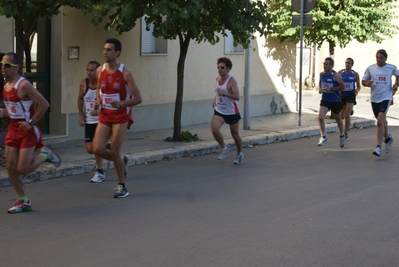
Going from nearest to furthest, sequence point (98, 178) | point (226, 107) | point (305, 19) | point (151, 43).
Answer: point (98, 178)
point (226, 107)
point (151, 43)
point (305, 19)

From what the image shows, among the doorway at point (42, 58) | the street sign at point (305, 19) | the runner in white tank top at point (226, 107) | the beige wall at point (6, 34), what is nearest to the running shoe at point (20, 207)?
the runner in white tank top at point (226, 107)

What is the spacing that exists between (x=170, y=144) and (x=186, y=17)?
265 cm

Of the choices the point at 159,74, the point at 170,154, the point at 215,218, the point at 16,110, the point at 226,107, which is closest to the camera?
the point at 215,218

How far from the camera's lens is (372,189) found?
1009cm

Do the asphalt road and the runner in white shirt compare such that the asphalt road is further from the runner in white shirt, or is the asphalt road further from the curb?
the runner in white shirt

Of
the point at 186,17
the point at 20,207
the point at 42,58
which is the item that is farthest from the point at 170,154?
the point at 20,207

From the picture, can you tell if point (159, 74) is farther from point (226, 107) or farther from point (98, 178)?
point (98, 178)

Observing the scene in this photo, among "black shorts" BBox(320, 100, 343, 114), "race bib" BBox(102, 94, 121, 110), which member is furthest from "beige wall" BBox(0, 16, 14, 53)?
"black shorts" BBox(320, 100, 343, 114)

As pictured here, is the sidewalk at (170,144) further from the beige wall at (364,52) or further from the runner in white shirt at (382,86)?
the beige wall at (364,52)

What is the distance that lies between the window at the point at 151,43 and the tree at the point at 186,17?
2556mm

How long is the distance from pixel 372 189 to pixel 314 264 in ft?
12.9

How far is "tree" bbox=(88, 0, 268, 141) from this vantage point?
42.6 feet

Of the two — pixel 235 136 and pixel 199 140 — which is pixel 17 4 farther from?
pixel 199 140

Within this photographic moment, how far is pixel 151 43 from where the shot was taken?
1748 centimetres
